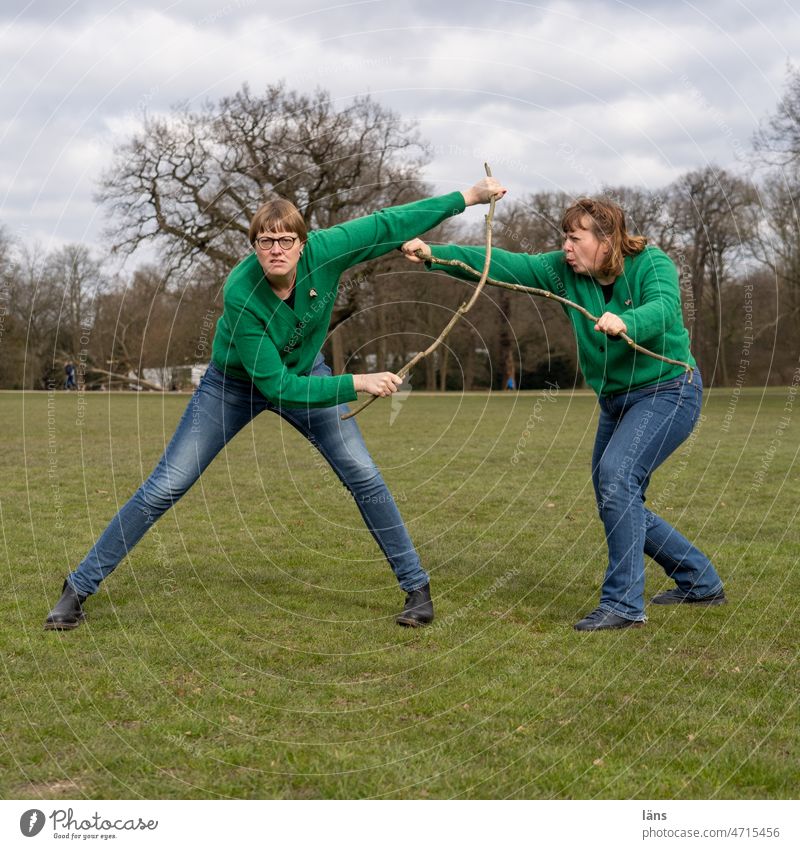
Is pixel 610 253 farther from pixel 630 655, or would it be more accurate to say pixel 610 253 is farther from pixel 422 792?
pixel 422 792

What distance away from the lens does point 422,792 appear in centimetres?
411

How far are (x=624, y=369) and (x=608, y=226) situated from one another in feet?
3.01

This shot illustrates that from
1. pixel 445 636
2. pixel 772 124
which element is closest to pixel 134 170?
pixel 772 124

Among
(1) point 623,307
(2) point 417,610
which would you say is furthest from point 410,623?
(1) point 623,307

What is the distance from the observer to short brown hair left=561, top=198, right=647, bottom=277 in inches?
245

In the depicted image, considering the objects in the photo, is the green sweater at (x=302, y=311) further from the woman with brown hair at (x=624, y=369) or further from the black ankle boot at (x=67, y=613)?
the black ankle boot at (x=67, y=613)

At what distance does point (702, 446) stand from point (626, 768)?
16.0 m

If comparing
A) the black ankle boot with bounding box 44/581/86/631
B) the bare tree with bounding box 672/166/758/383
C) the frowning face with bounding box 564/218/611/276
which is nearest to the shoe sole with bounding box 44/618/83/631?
the black ankle boot with bounding box 44/581/86/631

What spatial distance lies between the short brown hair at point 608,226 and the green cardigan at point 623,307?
13cm

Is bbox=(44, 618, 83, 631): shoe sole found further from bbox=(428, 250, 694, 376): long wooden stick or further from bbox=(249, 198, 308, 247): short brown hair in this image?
bbox=(428, 250, 694, 376): long wooden stick

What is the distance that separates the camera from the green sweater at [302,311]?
6.02 meters

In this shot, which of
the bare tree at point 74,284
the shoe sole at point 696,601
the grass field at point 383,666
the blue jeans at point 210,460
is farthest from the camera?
the bare tree at point 74,284

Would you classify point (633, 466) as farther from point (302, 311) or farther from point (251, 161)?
point (251, 161)

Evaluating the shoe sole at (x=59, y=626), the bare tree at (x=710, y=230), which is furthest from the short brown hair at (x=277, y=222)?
the bare tree at (x=710, y=230)
